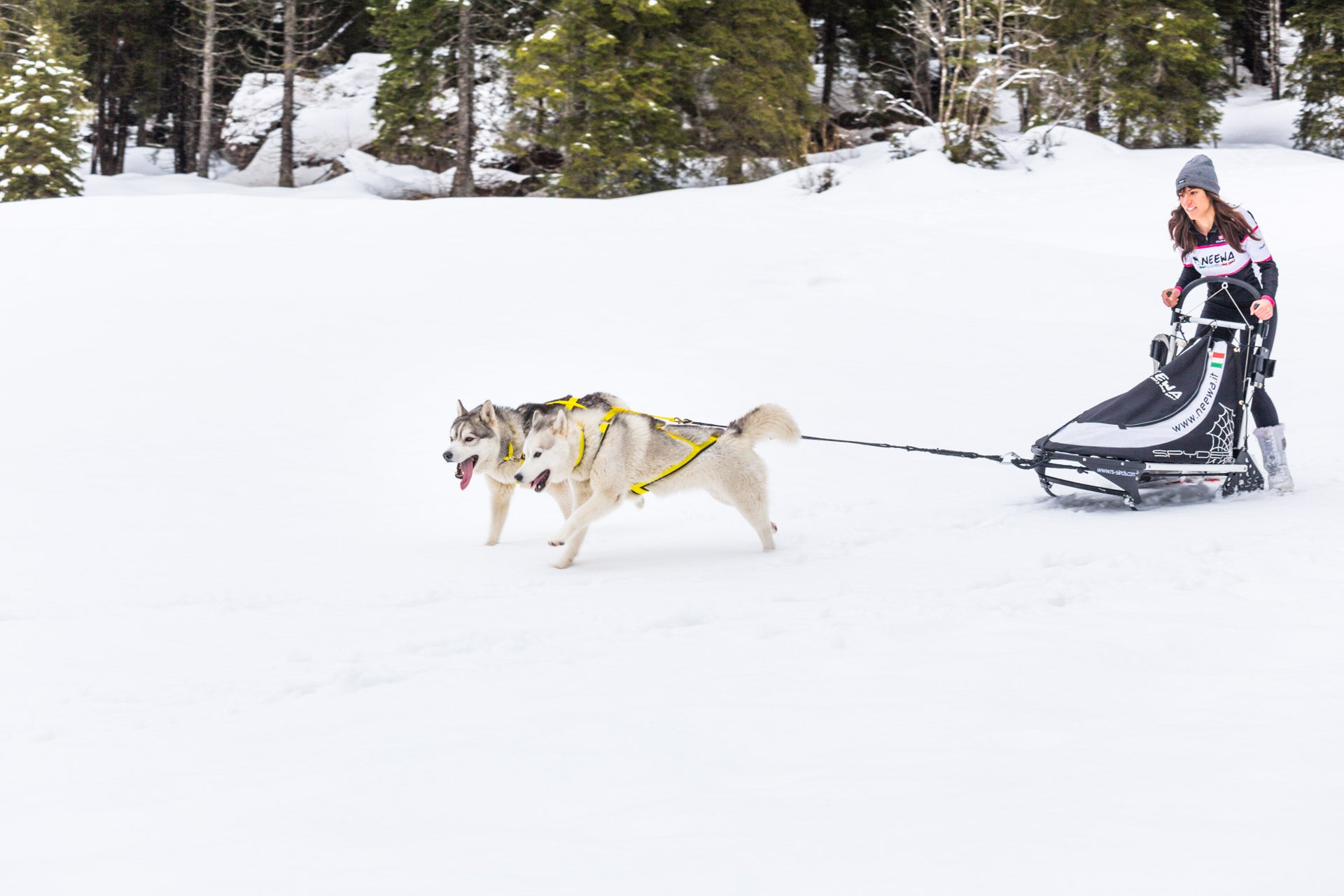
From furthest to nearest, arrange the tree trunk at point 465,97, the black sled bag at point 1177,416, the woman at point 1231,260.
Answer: the tree trunk at point 465,97 → the woman at point 1231,260 → the black sled bag at point 1177,416

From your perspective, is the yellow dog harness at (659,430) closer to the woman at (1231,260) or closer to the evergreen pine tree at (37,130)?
the woman at (1231,260)

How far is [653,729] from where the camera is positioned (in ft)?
9.64

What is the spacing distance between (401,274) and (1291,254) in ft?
35.6

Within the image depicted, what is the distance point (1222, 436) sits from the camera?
227 inches

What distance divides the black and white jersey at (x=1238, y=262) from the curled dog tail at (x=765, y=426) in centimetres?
264

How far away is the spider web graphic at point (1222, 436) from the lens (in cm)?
574

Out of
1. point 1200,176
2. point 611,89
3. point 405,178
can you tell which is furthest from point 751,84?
point 1200,176

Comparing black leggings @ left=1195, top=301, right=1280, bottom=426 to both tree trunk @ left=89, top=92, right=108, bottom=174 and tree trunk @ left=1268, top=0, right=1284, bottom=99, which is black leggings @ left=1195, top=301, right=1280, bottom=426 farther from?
tree trunk @ left=89, top=92, right=108, bottom=174

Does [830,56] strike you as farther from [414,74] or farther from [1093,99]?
[414,74]

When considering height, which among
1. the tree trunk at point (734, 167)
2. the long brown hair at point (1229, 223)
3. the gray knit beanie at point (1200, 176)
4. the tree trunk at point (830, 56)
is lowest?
the long brown hair at point (1229, 223)

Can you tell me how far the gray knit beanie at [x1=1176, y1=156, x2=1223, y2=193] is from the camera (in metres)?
5.73

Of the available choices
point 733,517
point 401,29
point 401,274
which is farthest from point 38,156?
point 733,517

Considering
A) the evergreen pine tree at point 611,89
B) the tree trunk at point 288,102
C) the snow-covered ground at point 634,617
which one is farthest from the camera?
the tree trunk at point 288,102

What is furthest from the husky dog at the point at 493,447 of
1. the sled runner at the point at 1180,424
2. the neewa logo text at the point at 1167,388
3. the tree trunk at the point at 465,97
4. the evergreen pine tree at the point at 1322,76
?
the evergreen pine tree at the point at 1322,76
